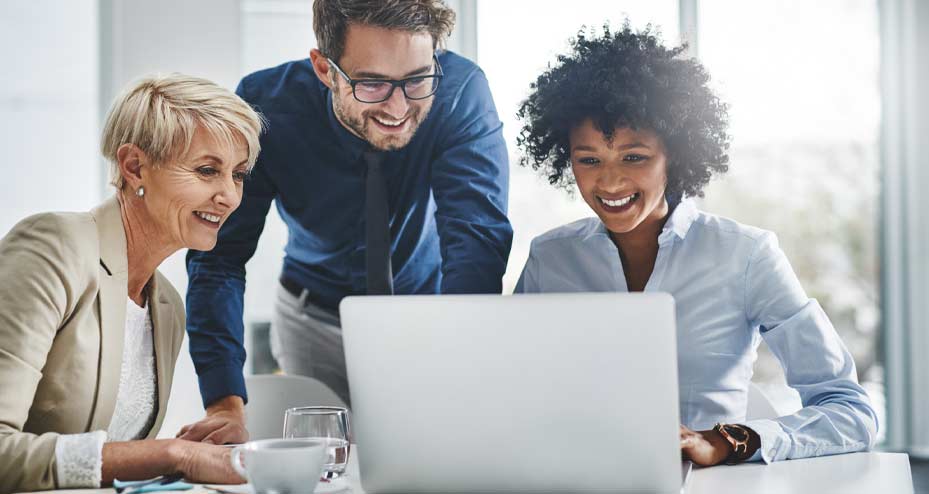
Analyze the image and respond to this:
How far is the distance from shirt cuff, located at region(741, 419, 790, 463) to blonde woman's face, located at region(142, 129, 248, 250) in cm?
126

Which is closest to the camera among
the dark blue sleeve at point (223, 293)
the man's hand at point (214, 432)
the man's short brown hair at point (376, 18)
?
the man's hand at point (214, 432)

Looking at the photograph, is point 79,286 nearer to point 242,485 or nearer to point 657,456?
point 242,485

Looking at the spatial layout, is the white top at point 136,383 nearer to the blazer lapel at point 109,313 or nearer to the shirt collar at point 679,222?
the blazer lapel at point 109,313

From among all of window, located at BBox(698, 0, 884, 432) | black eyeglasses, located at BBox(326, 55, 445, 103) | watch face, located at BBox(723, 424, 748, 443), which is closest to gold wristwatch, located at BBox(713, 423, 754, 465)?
watch face, located at BBox(723, 424, 748, 443)

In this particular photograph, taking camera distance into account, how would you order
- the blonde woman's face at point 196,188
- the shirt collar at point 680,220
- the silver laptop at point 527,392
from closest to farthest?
1. the silver laptop at point 527,392
2. the blonde woman's face at point 196,188
3. the shirt collar at point 680,220

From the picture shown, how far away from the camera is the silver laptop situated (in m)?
0.99

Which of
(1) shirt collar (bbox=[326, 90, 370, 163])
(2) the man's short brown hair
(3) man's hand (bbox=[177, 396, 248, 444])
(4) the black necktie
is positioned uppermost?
(2) the man's short brown hair

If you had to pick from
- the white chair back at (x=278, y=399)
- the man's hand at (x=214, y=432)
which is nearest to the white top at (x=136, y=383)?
the man's hand at (x=214, y=432)

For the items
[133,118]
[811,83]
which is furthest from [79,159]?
[811,83]

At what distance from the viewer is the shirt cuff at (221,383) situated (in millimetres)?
2204

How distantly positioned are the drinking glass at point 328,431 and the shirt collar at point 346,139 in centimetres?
105

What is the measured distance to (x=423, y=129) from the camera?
224 centimetres

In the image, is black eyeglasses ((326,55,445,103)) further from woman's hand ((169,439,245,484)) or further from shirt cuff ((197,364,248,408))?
woman's hand ((169,439,245,484))

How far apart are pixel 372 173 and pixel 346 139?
110mm
